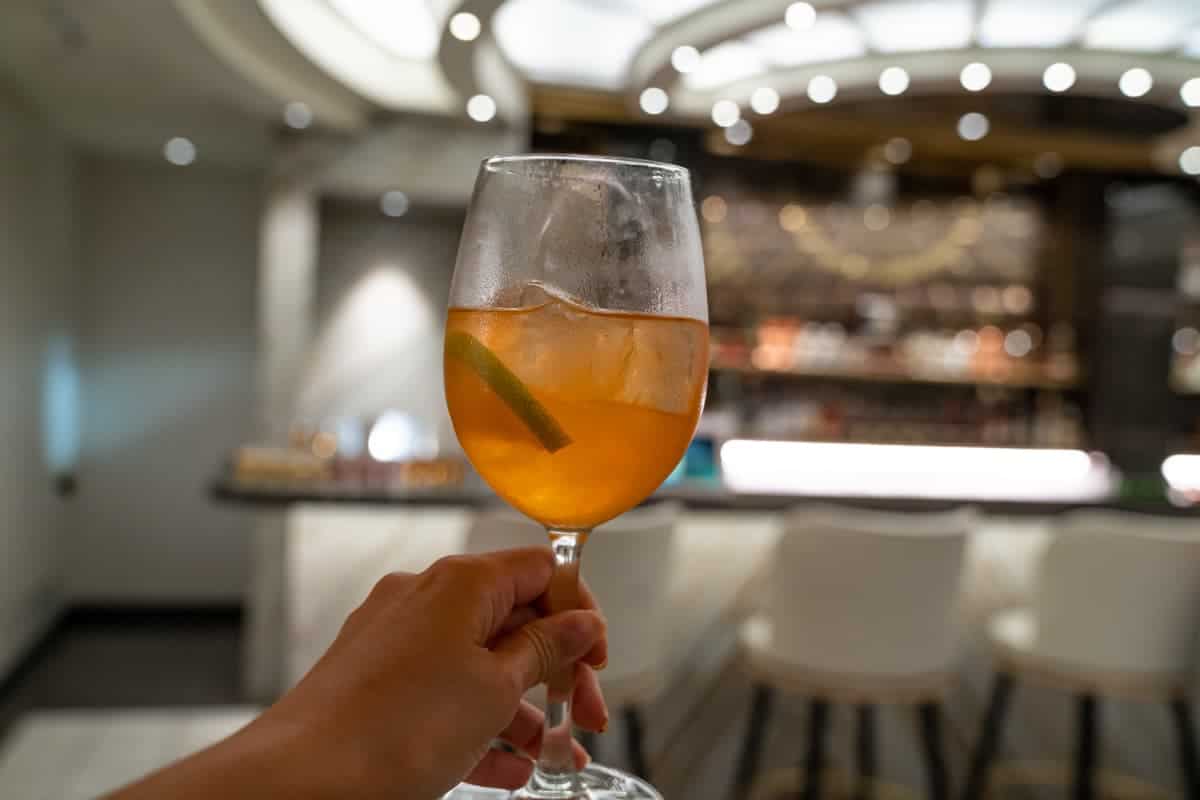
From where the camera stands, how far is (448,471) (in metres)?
3.60

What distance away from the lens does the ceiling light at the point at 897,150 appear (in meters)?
6.60

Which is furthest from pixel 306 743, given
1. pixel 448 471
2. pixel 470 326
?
pixel 448 471

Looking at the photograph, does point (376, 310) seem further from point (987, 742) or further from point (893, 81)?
point (987, 742)

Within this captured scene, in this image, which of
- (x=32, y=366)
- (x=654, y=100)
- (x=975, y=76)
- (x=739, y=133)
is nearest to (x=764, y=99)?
(x=654, y=100)

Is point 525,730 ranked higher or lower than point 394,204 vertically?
lower

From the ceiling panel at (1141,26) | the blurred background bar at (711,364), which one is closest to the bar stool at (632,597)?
the blurred background bar at (711,364)

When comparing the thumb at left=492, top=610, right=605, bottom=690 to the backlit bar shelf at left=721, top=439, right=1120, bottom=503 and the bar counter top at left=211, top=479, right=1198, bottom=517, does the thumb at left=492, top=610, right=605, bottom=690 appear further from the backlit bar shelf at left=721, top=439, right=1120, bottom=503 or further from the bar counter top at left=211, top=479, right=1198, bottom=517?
the backlit bar shelf at left=721, top=439, right=1120, bottom=503

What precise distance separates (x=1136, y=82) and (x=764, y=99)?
5.38ft

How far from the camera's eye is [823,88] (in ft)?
17.0

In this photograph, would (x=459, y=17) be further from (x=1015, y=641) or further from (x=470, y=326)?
(x=470, y=326)

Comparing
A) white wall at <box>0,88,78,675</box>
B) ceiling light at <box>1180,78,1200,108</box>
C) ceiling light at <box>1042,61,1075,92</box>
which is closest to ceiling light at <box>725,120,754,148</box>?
ceiling light at <box>1042,61,1075,92</box>

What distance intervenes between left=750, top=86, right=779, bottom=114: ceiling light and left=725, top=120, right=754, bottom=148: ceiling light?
31.5 inches

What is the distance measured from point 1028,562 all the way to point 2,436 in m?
4.41

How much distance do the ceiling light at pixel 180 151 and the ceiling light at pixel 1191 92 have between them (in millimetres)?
4833
